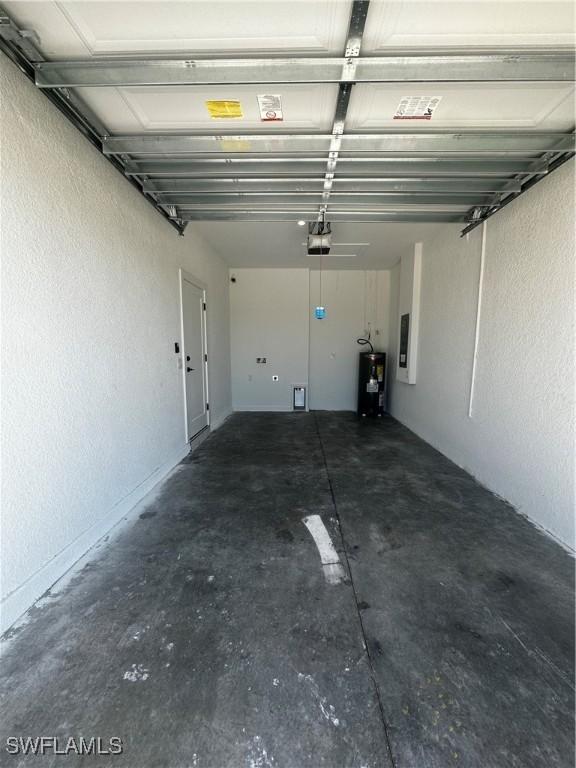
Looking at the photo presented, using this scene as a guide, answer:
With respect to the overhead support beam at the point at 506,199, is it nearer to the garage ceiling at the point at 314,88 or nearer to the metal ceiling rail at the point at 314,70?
the garage ceiling at the point at 314,88

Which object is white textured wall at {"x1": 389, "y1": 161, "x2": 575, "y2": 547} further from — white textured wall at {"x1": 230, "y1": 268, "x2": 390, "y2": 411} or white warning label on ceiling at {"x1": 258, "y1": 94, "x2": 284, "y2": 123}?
white textured wall at {"x1": 230, "y1": 268, "x2": 390, "y2": 411}

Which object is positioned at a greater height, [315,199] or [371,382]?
[315,199]

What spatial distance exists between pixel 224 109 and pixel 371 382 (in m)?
4.50

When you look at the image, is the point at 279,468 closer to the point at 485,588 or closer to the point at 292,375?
the point at 485,588

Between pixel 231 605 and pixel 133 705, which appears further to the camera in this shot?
pixel 231 605

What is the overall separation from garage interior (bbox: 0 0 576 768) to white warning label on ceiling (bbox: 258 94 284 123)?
16mm

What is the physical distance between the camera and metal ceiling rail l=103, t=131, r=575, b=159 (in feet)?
6.24

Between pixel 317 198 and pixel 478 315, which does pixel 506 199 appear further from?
pixel 317 198

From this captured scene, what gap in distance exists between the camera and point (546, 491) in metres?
2.18

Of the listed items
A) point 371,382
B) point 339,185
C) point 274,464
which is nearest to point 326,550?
point 274,464

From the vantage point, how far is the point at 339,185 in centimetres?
257

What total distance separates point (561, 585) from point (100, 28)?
3.64 metres

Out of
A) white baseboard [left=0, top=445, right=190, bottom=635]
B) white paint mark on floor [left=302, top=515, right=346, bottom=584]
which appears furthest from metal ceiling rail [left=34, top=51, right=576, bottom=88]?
white paint mark on floor [left=302, top=515, right=346, bottom=584]

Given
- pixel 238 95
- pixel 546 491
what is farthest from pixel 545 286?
pixel 238 95
